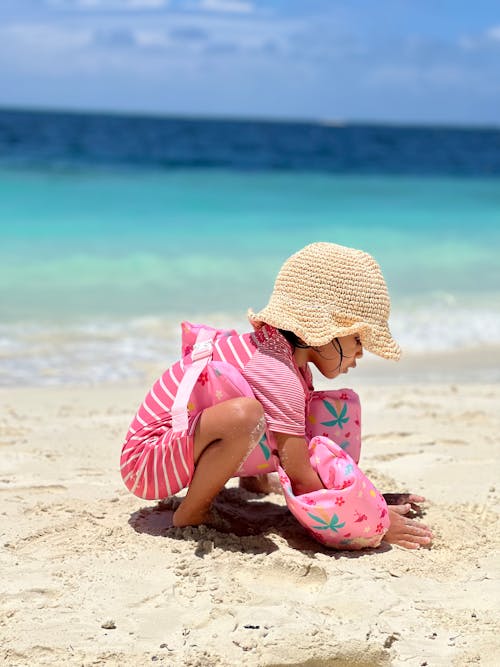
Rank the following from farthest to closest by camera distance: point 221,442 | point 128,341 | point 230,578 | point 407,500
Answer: point 128,341
point 407,500
point 221,442
point 230,578

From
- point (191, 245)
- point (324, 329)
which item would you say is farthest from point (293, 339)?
point (191, 245)

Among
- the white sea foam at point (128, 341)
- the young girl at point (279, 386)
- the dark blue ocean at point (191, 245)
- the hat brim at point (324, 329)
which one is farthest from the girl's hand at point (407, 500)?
the dark blue ocean at point (191, 245)

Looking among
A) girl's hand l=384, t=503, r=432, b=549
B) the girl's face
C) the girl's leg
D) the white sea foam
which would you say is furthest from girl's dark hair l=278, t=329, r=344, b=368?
the white sea foam

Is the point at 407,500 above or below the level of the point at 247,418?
below

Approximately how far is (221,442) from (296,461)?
A: 8.3 inches

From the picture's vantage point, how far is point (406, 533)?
8.52ft

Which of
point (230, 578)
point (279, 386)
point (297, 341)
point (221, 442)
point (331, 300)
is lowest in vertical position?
point (230, 578)

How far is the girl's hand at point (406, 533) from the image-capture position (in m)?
2.57

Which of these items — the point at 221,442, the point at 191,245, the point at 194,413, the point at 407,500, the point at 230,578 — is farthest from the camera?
the point at 191,245

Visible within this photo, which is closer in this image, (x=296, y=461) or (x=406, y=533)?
(x=296, y=461)

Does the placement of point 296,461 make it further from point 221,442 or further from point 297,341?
point 297,341

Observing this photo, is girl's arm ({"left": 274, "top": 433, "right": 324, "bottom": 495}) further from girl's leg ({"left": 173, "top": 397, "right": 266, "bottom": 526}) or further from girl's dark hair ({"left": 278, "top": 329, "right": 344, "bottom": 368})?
girl's dark hair ({"left": 278, "top": 329, "right": 344, "bottom": 368})

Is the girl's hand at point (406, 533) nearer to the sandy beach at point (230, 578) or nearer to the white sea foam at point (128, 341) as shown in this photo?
the sandy beach at point (230, 578)

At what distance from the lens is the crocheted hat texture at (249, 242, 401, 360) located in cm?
244
